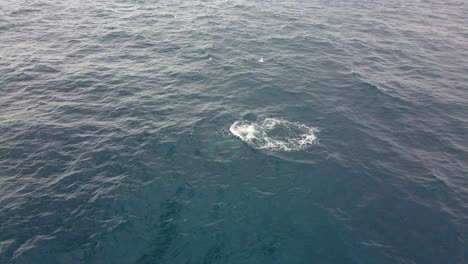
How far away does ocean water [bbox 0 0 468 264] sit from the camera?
39.7m

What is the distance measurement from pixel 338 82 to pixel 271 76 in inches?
525

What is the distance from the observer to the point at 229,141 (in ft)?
173

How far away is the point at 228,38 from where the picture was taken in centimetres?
8381

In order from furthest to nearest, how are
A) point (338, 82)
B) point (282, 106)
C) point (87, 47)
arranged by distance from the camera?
point (87, 47), point (338, 82), point (282, 106)

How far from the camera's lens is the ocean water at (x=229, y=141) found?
1563 inches

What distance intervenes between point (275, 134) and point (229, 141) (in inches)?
294

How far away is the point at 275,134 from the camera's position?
54.3 m

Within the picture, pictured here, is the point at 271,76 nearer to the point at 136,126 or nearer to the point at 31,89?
the point at 136,126

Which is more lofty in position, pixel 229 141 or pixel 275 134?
pixel 275 134

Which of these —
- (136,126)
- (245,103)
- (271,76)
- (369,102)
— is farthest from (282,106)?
(136,126)

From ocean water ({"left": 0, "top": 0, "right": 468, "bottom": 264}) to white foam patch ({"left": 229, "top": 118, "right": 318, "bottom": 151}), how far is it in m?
0.25

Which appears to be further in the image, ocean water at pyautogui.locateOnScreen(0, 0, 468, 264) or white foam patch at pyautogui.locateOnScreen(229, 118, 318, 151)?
white foam patch at pyautogui.locateOnScreen(229, 118, 318, 151)

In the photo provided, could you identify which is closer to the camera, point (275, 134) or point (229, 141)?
point (229, 141)

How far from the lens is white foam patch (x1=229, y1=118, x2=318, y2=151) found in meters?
52.3
